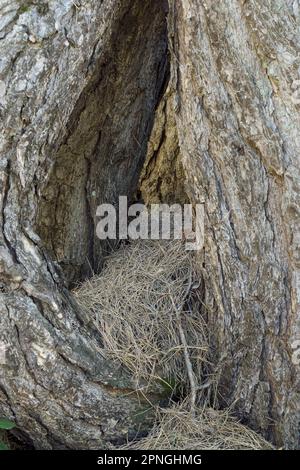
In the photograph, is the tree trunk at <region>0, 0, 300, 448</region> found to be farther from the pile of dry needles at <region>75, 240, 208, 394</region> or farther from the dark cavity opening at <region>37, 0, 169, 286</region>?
the dark cavity opening at <region>37, 0, 169, 286</region>

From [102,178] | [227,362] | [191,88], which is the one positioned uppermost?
[191,88]

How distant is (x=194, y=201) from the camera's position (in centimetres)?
267

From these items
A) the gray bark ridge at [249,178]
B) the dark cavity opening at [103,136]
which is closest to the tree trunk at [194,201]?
the gray bark ridge at [249,178]

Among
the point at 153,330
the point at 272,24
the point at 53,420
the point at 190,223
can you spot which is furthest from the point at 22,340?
the point at 272,24

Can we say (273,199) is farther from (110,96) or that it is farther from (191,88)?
(110,96)

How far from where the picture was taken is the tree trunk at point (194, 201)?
238cm

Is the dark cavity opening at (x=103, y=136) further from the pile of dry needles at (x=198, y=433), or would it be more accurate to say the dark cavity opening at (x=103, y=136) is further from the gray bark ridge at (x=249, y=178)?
the pile of dry needles at (x=198, y=433)

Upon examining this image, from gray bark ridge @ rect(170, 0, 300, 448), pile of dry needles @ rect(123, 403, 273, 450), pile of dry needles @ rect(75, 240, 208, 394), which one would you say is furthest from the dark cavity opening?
pile of dry needles @ rect(123, 403, 273, 450)

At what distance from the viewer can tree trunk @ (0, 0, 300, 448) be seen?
2.38m

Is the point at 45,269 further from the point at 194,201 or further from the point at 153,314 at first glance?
the point at 194,201

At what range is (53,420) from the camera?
8.36 feet

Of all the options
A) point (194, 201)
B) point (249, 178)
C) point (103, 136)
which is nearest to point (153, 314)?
point (194, 201)

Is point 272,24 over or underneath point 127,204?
over

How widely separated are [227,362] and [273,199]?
707 millimetres
